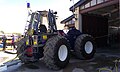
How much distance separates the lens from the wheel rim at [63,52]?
27.7 ft

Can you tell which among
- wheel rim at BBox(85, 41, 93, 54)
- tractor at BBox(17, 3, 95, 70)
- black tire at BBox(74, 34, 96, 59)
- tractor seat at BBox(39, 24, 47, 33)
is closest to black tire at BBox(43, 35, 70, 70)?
tractor at BBox(17, 3, 95, 70)

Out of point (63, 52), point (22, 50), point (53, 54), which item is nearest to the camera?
point (53, 54)

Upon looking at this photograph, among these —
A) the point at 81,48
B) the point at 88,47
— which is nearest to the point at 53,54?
the point at 81,48

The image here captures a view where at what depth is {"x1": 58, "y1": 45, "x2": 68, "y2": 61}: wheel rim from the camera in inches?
333

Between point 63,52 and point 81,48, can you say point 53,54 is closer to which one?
point 63,52

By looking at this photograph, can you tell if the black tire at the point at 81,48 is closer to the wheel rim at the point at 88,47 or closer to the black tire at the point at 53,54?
the wheel rim at the point at 88,47

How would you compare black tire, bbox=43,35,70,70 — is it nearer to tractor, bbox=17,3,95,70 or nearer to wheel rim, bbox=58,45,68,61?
tractor, bbox=17,3,95,70

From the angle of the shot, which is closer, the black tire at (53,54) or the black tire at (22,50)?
the black tire at (53,54)

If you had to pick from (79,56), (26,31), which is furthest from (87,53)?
(26,31)

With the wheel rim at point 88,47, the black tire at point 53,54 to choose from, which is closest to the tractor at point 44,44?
the black tire at point 53,54

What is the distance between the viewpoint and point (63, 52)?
8.70 metres

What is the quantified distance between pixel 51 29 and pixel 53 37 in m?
0.80

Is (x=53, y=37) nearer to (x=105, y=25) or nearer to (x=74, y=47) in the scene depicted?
(x=74, y=47)

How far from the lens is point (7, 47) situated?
1886cm
